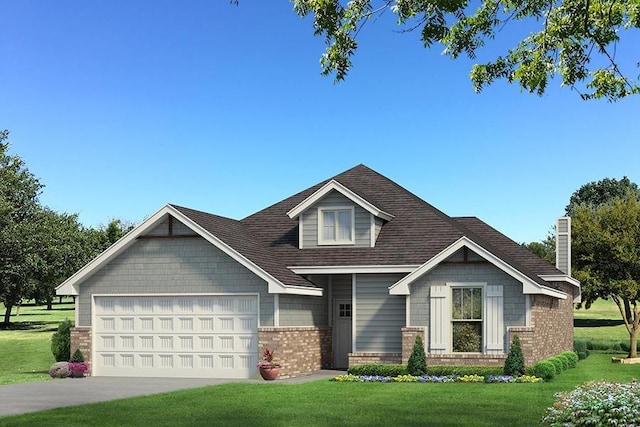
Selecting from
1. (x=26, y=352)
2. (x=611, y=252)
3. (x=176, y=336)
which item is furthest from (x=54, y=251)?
(x=611, y=252)

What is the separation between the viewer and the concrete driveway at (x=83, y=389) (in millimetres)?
20453

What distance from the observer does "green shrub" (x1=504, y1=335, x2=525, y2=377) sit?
26406mm

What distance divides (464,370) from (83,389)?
10.8m

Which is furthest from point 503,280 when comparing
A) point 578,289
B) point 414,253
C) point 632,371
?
point 578,289

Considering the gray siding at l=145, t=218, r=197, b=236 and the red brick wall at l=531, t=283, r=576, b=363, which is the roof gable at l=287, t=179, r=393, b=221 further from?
the red brick wall at l=531, t=283, r=576, b=363

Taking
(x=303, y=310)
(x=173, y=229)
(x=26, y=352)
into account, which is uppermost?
(x=173, y=229)

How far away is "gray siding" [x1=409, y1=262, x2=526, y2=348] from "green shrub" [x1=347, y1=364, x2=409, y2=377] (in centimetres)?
172

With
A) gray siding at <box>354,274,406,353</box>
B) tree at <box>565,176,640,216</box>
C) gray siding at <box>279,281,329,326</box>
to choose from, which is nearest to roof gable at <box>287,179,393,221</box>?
gray siding at <box>354,274,406,353</box>

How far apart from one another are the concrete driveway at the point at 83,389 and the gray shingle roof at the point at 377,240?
389 centimetres

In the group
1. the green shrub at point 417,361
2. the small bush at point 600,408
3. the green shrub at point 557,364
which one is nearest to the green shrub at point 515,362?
the green shrub at point 557,364

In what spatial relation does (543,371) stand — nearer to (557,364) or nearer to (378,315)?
(557,364)

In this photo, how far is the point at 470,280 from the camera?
1088 inches

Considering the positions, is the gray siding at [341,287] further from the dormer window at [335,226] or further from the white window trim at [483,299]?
the white window trim at [483,299]

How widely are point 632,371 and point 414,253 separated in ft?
33.8
